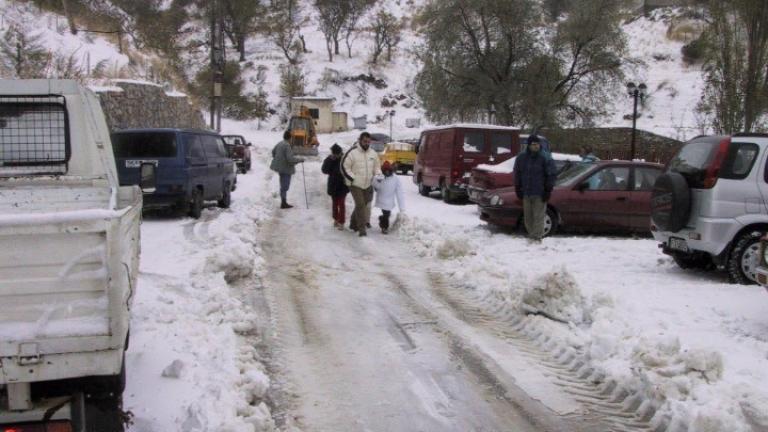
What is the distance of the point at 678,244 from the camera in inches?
340

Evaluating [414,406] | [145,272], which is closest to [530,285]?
[414,406]

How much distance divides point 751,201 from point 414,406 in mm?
5727

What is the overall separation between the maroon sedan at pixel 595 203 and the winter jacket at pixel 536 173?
1228 millimetres

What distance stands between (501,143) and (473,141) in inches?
30.0

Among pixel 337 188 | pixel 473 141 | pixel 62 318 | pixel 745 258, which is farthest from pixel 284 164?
pixel 62 318

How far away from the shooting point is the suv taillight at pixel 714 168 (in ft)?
26.8

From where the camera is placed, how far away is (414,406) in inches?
178

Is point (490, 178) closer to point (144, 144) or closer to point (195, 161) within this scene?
point (195, 161)

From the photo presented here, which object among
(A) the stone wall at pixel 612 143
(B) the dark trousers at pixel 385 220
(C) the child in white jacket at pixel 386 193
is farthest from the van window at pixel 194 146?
(A) the stone wall at pixel 612 143

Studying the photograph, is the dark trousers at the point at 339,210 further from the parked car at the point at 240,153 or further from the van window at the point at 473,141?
the parked car at the point at 240,153

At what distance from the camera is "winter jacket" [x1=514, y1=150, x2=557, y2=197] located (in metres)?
10.5

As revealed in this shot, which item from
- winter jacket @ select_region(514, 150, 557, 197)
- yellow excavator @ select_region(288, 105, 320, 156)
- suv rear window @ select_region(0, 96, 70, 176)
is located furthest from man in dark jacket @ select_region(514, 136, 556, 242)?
yellow excavator @ select_region(288, 105, 320, 156)

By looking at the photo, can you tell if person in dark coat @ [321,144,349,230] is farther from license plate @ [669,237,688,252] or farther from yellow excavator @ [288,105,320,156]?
yellow excavator @ [288,105,320,156]

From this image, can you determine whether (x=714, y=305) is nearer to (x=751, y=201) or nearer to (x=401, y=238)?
(x=751, y=201)
